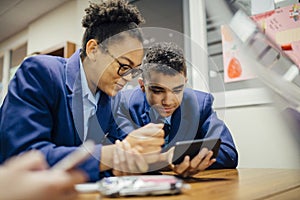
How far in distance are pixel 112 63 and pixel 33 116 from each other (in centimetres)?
30

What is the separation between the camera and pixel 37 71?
706mm

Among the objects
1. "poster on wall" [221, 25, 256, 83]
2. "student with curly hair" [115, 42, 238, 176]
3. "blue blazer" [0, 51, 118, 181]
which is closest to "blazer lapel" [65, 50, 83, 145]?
"blue blazer" [0, 51, 118, 181]

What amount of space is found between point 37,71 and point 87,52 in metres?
0.20

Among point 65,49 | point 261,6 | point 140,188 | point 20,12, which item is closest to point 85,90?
point 140,188

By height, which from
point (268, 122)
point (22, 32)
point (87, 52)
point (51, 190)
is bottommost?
→ point (51, 190)

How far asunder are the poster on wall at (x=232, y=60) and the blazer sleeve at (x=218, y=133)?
271 millimetres

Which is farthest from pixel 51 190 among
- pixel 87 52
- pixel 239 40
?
pixel 239 40

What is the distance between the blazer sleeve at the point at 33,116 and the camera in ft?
1.91

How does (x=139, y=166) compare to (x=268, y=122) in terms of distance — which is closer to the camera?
(x=139, y=166)

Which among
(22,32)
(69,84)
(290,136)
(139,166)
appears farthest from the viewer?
(22,32)

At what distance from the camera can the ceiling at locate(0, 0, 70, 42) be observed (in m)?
2.59

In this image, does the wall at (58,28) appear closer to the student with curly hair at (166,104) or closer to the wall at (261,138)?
the wall at (261,138)

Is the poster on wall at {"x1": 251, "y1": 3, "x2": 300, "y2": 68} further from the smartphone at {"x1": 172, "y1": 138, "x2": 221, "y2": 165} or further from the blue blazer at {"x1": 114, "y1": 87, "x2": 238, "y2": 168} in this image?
the smartphone at {"x1": 172, "y1": 138, "x2": 221, "y2": 165}

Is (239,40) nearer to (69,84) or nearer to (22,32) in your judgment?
(69,84)
